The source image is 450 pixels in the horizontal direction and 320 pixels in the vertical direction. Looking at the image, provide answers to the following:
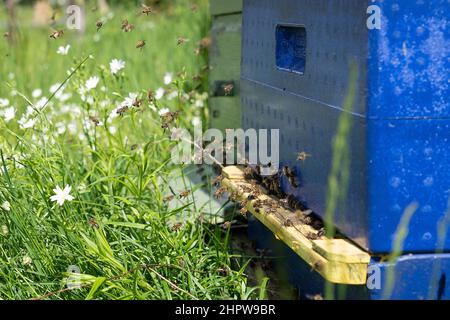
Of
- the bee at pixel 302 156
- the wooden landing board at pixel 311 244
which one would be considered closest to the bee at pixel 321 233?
the wooden landing board at pixel 311 244

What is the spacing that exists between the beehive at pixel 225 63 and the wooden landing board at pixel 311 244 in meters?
0.80

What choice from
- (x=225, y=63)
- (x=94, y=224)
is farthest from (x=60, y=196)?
(x=225, y=63)

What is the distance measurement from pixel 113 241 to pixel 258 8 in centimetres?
88

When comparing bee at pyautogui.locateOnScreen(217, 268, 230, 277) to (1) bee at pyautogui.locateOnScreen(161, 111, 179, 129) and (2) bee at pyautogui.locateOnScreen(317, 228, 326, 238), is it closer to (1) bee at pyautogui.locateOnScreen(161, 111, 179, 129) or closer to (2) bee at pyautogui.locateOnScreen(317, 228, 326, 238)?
(2) bee at pyautogui.locateOnScreen(317, 228, 326, 238)

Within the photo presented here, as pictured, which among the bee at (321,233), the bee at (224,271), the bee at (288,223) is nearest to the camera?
the bee at (321,233)

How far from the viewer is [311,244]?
2131mm

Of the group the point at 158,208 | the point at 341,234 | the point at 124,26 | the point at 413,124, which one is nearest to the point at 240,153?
the point at 158,208

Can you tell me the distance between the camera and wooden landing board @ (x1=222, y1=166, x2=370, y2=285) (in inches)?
77.4

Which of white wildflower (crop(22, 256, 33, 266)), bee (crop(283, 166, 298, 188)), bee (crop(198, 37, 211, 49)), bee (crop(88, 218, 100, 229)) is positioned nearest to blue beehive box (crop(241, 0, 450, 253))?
bee (crop(283, 166, 298, 188))

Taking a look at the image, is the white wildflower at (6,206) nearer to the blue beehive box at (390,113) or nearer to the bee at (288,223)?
the bee at (288,223)

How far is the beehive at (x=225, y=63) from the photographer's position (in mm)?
3322

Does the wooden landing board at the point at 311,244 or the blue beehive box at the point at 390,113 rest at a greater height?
the blue beehive box at the point at 390,113

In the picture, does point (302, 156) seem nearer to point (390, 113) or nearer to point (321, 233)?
point (321, 233)

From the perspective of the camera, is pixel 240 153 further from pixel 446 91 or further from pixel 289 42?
pixel 446 91
